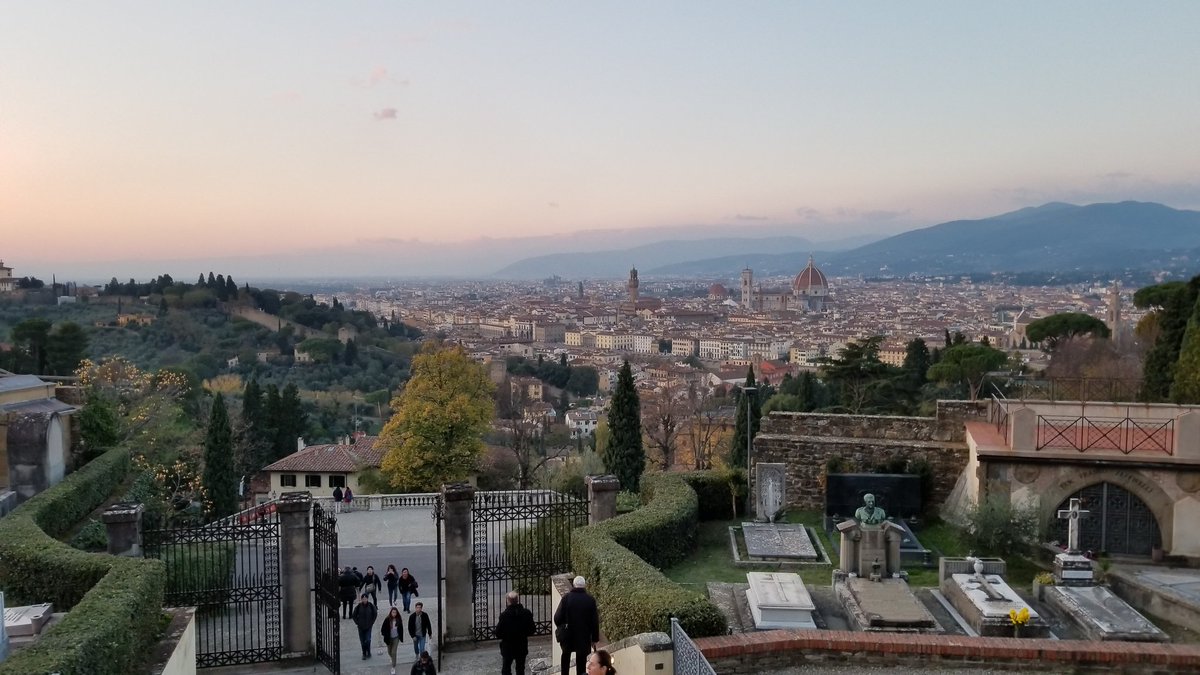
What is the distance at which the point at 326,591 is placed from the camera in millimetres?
10586

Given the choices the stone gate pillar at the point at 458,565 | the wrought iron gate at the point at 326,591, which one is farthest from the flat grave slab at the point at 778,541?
the wrought iron gate at the point at 326,591

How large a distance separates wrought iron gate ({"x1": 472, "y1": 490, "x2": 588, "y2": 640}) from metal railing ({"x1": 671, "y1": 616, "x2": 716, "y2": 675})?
4.41m

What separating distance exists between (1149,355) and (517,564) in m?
22.3

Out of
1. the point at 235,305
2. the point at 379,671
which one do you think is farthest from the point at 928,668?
the point at 235,305

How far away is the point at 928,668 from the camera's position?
764 centimetres

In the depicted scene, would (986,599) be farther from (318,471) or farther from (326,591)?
(318,471)

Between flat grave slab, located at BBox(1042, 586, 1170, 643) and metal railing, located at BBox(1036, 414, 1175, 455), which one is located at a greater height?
metal railing, located at BBox(1036, 414, 1175, 455)

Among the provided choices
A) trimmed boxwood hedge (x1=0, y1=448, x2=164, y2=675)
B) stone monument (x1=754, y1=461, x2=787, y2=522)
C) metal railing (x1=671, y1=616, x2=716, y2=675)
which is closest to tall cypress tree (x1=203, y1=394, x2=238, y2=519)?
trimmed boxwood hedge (x1=0, y1=448, x2=164, y2=675)

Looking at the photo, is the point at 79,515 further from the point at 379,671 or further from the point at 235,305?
the point at 235,305

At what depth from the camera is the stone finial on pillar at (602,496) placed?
11836 millimetres

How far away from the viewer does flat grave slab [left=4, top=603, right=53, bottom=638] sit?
7.64 m

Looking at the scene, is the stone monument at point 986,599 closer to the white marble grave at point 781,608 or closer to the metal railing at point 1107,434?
the white marble grave at point 781,608

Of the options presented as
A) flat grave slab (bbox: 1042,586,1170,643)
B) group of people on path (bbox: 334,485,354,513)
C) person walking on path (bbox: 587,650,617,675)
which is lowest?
group of people on path (bbox: 334,485,354,513)

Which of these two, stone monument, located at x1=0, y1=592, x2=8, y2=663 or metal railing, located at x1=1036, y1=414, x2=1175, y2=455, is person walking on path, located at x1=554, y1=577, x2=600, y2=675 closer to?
stone monument, located at x1=0, y1=592, x2=8, y2=663
